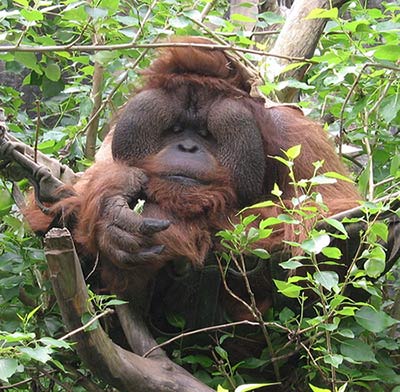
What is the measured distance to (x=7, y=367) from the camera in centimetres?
206

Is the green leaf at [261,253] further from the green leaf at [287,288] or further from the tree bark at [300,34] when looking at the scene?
the tree bark at [300,34]

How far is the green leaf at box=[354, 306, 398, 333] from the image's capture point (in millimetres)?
2506

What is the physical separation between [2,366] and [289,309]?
0.98 m

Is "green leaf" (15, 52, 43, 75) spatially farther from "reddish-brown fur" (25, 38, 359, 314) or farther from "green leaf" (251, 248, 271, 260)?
"green leaf" (251, 248, 271, 260)

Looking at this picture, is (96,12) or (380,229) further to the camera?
(96,12)

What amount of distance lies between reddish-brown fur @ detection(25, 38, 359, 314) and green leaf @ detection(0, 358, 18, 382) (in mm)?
729

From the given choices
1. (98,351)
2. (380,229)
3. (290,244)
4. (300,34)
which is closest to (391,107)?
(380,229)

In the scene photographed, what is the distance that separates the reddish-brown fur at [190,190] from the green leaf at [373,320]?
385 mm

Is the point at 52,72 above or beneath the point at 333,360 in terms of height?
above

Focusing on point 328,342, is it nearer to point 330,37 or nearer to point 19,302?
point 19,302

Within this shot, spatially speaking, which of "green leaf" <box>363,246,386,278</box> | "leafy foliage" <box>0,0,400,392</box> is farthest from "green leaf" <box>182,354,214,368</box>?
"green leaf" <box>363,246,386,278</box>

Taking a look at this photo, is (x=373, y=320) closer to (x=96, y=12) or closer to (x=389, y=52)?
(x=389, y=52)

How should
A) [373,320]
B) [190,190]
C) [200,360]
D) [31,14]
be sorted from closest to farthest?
[373,320]
[31,14]
[200,360]
[190,190]

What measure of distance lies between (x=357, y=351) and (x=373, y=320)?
4.5 inches
